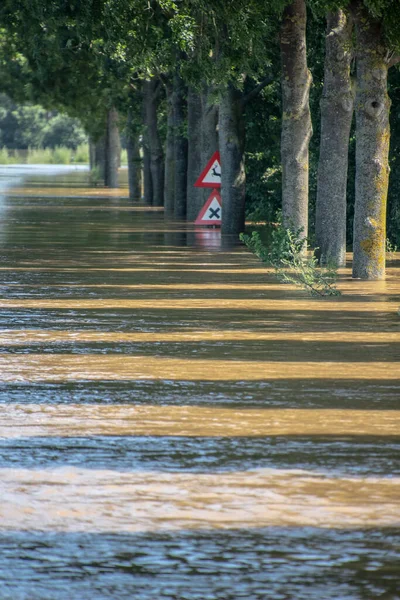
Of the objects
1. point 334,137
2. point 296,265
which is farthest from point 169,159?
point 296,265

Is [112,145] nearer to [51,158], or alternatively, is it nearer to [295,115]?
[295,115]

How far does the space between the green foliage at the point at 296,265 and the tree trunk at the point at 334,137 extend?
0.43 metres

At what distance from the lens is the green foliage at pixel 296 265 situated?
16016 mm

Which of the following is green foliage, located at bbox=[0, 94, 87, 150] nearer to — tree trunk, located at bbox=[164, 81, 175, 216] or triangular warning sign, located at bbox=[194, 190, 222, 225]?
tree trunk, located at bbox=[164, 81, 175, 216]

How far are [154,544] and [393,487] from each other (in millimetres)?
1489

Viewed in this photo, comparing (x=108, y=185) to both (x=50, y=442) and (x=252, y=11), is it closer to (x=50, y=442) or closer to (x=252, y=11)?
(x=252, y=11)

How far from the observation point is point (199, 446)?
7.66 meters

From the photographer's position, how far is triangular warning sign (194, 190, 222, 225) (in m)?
28.6

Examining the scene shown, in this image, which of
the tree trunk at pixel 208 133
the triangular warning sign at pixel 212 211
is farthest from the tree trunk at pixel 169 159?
the triangular warning sign at pixel 212 211

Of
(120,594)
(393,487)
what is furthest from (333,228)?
(120,594)

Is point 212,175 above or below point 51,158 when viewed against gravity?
below

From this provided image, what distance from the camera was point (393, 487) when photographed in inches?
266

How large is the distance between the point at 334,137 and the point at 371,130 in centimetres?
224

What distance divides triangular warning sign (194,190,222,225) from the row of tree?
1417 mm
